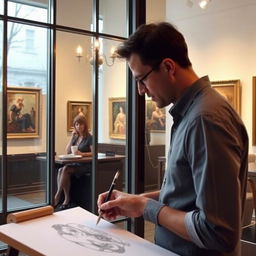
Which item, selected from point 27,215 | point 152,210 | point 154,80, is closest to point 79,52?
point 27,215

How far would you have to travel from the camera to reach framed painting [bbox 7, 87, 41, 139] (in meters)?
3.86

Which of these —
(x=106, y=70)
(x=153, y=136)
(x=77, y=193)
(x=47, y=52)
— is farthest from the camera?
(x=153, y=136)

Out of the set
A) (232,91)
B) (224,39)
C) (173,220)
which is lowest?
(173,220)

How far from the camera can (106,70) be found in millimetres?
4914

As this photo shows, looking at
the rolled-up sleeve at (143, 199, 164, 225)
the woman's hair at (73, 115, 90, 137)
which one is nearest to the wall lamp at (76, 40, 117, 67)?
the woman's hair at (73, 115, 90, 137)

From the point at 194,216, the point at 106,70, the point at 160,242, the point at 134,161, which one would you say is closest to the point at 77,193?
the point at 134,161

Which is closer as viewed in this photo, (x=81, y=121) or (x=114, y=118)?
(x=81, y=121)

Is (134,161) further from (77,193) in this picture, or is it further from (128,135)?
(77,193)

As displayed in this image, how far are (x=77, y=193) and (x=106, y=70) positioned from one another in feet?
5.48

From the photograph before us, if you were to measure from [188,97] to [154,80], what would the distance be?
116 millimetres

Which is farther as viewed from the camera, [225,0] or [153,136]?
[153,136]

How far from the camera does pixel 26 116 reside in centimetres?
440

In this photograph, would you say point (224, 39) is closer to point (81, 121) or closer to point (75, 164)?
point (81, 121)

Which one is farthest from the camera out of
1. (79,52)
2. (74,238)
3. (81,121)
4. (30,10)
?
(79,52)
